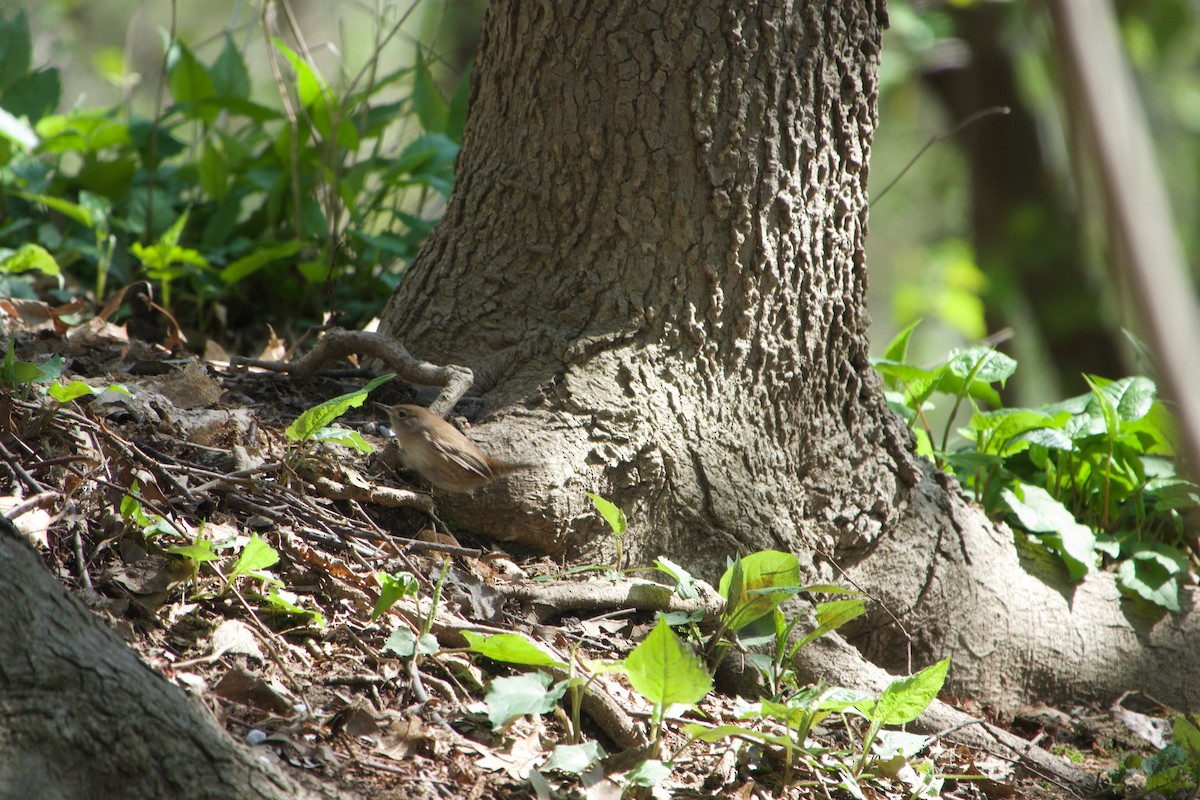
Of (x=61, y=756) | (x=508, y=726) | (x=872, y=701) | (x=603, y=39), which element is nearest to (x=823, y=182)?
(x=603, y=39)

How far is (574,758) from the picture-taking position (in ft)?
5.81

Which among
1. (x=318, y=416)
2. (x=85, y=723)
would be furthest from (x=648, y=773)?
(x=318, y=416)

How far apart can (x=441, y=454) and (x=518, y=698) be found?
2.13 ft

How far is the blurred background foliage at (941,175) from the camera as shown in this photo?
392 centimetres

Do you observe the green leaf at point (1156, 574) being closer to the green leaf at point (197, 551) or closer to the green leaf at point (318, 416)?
the green leaf at point (318, 416)

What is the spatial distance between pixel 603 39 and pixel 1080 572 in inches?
82.7

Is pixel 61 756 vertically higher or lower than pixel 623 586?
lower

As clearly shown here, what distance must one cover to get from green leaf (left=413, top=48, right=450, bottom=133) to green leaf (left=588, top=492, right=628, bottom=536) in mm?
2644

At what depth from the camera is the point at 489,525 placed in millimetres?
2389

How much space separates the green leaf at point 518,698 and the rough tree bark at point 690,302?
0.59m

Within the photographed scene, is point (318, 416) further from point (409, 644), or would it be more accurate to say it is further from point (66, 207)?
point (66, 207)

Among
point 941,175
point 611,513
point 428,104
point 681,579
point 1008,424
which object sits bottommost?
point 681,579

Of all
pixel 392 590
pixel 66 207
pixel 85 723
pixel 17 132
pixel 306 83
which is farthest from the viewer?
pixel 306 83

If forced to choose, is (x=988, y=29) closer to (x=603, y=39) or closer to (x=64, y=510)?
(x=603, y=39)
